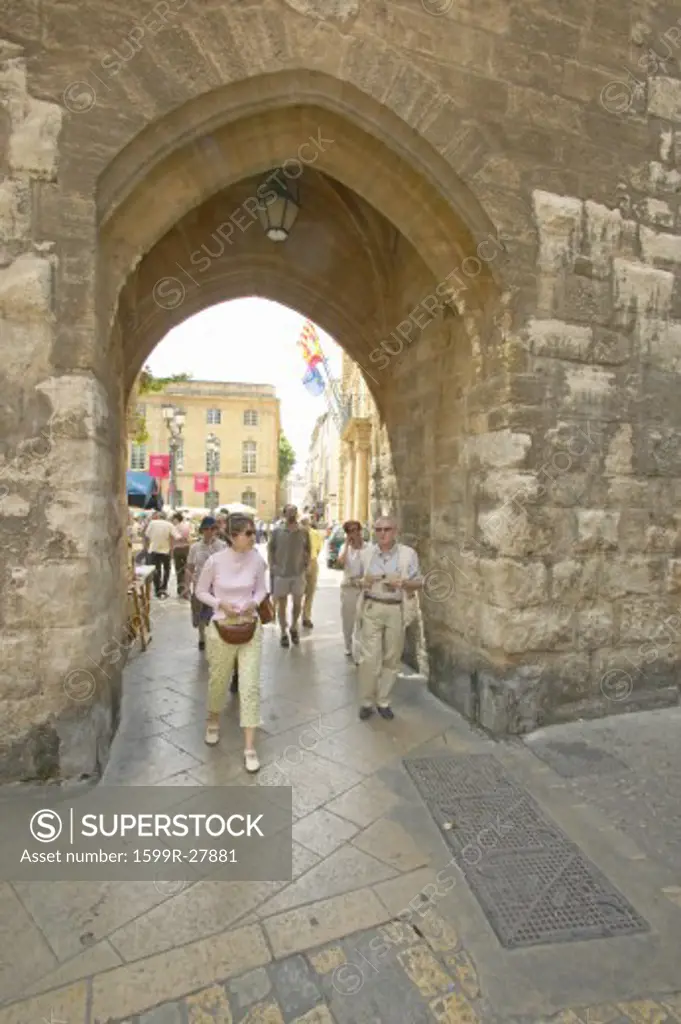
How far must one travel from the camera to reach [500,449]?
3.79 meters

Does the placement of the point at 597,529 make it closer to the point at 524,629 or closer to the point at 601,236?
the point at 524,629

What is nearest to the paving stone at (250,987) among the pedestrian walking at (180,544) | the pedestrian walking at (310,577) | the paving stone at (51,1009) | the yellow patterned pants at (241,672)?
the paving stone at (51,1009)

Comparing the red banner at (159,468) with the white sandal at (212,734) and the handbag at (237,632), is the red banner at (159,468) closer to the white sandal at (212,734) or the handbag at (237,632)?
the white sandal at (212,734)

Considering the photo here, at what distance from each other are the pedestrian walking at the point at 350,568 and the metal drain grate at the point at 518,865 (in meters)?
1.87

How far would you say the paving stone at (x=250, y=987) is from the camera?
176 cm

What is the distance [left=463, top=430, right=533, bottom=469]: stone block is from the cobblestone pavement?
1813 mm

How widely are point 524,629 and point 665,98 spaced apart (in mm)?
3876

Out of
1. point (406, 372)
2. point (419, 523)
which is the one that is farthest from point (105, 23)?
point (419, 523)

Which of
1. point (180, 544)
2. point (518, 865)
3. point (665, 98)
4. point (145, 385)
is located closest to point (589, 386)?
point (665, 98)

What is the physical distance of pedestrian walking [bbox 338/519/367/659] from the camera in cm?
499

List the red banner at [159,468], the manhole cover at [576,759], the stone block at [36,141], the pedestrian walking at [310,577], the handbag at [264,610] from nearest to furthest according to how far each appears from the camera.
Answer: the stone block at [36,141] < the manhole cover at [576,759] < the handbag at [264,610] < the pedestrian walking at [310,577] < the red banner at [159,468]

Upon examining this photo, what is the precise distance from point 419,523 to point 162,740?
2727 millimetres

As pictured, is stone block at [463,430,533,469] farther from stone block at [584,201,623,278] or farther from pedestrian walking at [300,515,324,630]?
pedestrian walking at [300,515,324,630]

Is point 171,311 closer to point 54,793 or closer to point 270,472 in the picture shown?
point 54,793
